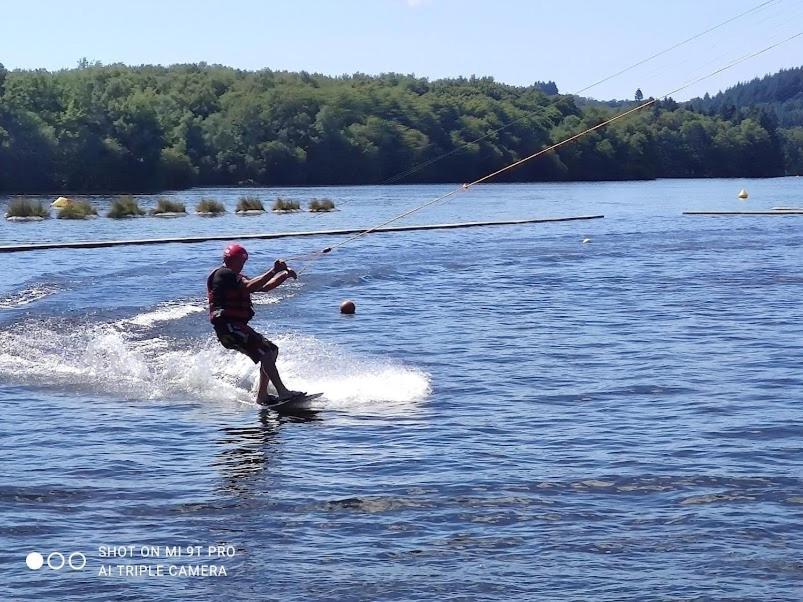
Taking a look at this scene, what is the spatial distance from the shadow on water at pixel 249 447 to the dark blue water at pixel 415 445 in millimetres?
43

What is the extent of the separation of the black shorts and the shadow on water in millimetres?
727

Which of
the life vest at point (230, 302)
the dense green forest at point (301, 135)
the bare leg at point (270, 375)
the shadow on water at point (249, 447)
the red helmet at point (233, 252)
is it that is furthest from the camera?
the dense green forest at point (301, 135)

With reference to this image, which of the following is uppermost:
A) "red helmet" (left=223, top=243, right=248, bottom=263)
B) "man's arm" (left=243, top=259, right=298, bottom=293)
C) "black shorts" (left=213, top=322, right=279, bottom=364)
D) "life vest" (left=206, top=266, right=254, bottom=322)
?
"red helmet" (left=223, top=243, right=248, bottom=263)

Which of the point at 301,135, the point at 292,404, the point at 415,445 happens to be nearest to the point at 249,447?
the point at 415,445

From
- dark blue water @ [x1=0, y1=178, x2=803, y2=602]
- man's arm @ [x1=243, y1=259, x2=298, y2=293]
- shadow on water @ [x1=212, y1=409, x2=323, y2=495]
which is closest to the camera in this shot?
dark blue water @ [x1=0, y1=178, x2=803, y2=602]

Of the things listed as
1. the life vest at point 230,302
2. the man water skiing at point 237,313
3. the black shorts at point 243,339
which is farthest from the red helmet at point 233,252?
the black shorts at point 243,339

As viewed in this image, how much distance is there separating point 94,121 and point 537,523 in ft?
329

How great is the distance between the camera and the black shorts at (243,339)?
15.1m

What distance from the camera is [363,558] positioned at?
9.63 metres

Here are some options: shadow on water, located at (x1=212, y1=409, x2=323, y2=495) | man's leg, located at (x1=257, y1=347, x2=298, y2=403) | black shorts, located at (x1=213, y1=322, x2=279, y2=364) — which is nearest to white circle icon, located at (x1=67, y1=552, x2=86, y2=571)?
shadow on water, located at (x1=212, y1=409, x2=323, y2=495)

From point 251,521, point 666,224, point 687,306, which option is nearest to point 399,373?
point 251,521

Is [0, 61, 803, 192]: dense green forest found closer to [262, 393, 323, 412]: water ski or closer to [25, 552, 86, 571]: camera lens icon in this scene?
[262, 393, 323, 412]: water ski

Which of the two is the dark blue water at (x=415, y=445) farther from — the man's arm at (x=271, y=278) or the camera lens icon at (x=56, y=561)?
the man's arm at (x=271, y=278)

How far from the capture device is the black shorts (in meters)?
15.1
